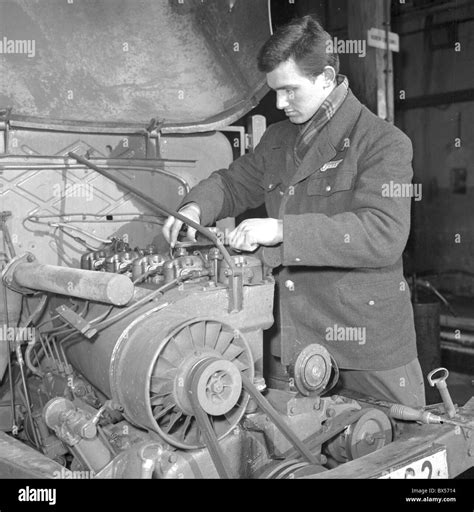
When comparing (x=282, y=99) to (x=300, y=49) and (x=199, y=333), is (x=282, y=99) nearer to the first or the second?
(x=300, y=49)

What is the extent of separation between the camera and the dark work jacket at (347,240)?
2254 mm

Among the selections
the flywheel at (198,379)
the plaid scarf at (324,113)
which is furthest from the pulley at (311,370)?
the plaid scarf at (324,113)

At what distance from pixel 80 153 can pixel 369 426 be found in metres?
1.67

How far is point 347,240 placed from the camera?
2236 mm

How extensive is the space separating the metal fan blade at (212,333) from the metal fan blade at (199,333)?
0.05ft

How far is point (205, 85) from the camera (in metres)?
3.33

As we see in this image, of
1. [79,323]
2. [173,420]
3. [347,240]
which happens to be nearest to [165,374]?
[173,420]

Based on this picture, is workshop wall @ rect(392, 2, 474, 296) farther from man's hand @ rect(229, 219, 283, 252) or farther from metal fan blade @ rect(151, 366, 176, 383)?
metal fan blade @ rect(151, 366, 176, 383)

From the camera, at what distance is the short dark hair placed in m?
2.51

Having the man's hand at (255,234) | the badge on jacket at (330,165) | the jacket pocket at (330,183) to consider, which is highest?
the badge on jacket at (330,165)

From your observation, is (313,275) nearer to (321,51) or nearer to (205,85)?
(321,51)

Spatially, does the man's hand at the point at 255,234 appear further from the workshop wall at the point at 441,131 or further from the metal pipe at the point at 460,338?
the workshop wall at the point at 441,131

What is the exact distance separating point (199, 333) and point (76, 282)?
1.49 ft

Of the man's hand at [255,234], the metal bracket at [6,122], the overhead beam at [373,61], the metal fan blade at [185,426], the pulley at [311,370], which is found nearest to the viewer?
the metal fan blade at [185,426]
